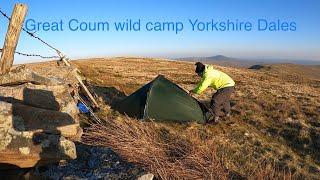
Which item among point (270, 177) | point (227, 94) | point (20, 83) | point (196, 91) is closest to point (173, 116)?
point (196, 91)

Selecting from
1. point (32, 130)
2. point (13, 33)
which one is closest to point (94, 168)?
point (32, 130)

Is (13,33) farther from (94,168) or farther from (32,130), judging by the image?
(94,168)

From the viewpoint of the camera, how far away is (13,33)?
1213cm

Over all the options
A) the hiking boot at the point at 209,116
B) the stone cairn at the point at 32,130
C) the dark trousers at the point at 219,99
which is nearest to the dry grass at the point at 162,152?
the stone cairn at the point at 32,130

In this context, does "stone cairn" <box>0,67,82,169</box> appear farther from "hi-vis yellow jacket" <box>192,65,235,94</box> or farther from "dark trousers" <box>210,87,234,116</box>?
"dark trousers" <box>210,87,234,116</box>

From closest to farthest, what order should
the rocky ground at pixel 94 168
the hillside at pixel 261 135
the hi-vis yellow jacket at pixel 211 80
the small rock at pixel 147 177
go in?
the small rock at pixel 147 177 → the rocky ground at pixel 94 168 → the hillside at pixel 261 135 → the hi-vis yellow jacket at pixel 211 80

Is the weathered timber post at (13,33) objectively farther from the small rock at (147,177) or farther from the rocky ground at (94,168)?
the small rock at (147,177)

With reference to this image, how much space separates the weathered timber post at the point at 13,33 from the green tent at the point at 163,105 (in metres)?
4.62

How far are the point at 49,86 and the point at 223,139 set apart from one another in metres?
5.61

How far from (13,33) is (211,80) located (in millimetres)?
6991

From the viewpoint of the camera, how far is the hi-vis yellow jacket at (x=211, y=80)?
14.9m

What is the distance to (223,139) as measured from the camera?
13008 mm

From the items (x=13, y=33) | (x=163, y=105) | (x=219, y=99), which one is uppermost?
(x=13, y=33)

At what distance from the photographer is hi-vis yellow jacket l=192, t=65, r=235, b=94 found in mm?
14859
